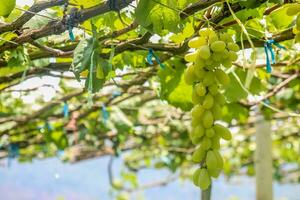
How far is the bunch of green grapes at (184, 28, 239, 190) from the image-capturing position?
1.05 meters

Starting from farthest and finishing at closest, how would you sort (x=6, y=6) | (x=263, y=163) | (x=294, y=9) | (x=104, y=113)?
(x=263, y=163)
(x=104, y=113)
(x=6, y=6)
(x=294, y=9)

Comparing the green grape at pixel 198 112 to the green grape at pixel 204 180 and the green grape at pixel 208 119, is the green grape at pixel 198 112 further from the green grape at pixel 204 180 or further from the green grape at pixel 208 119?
the green grape at pixel 204 180

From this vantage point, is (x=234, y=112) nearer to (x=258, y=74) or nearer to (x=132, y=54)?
(x=258, y=74)

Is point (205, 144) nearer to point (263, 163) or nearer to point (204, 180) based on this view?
point (204, 180)

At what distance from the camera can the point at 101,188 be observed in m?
20.0

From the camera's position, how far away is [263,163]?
11.6 feet

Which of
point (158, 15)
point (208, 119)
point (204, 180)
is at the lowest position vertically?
point (204, 180)

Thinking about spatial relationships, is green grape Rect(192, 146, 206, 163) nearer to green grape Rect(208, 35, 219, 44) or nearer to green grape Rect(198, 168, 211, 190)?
green grape Rect(198, 168, 211, 190)

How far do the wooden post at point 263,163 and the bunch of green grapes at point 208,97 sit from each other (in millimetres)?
2470

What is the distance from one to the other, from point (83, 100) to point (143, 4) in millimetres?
1675

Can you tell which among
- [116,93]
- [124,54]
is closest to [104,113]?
[116,93]

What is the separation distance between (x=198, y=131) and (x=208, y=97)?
0.07 meters

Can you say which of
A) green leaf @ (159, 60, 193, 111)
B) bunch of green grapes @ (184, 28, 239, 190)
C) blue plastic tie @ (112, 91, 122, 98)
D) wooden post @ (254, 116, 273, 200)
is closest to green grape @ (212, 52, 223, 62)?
bunch of green grapes @ (184, 28, 239, 190)

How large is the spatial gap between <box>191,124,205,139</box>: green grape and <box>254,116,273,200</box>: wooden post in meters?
2.49
